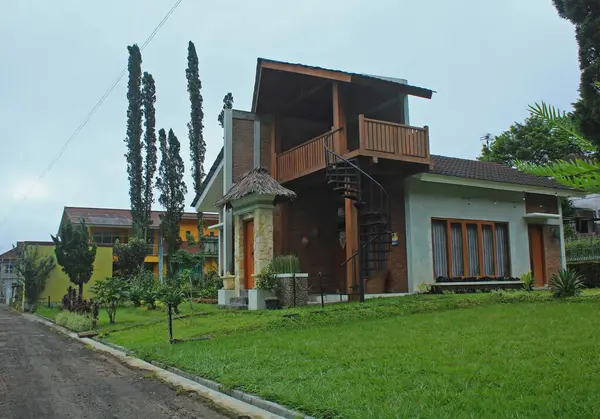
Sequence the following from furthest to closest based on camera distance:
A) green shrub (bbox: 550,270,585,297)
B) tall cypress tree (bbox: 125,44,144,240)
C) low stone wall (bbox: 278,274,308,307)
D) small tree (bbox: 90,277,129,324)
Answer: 1. tall cypress tree (bbox: 125,44,144,240)
2. small tree (bbox: 90,277,129,324)
3. low stone wall (bbox: 278,274,308,307)
4. green shrub (bbox: 550,270,585,297)

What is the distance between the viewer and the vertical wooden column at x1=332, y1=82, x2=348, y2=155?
16.5m

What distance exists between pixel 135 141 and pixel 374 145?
84.3 ft

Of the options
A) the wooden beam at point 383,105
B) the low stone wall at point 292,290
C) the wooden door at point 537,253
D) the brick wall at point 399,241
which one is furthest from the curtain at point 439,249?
the low stone wall at point 292,290

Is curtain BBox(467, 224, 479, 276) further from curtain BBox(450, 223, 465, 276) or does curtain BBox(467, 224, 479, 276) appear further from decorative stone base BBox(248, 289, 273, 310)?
decorative stone base BBox(248, 289, 273, 310)

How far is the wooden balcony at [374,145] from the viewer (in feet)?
52.2

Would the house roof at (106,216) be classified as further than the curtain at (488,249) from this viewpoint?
Yes

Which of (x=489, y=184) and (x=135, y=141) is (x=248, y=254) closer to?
(x=489, y=184)

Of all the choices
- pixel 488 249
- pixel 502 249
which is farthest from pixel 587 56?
pixel 502 249

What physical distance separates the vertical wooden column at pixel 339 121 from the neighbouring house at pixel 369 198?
0.03 meters

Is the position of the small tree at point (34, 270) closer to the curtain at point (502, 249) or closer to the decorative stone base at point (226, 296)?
the decorative stone base at point (226, 296)

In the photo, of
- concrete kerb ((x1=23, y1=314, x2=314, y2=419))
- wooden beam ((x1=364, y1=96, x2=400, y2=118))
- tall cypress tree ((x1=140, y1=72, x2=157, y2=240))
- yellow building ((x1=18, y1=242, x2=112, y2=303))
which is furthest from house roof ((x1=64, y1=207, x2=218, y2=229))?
concrete kerb ((x1=23, y1=314, x2=314, y2=419))

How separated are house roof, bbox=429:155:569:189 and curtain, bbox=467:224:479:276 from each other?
5.94 feet

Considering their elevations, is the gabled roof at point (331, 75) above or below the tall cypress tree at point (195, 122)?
below

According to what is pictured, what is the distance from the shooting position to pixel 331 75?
16719mm
